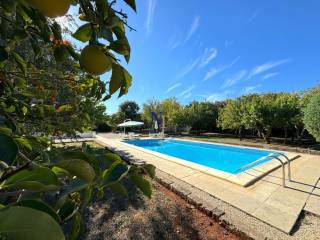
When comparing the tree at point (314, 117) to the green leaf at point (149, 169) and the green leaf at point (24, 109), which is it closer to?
the green leaf at point (149, 169)

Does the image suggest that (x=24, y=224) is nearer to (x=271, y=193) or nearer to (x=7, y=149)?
(x=7, y=149)

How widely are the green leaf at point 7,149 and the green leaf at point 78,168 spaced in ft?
0.51

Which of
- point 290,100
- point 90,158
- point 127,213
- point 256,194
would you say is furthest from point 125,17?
point 290,100

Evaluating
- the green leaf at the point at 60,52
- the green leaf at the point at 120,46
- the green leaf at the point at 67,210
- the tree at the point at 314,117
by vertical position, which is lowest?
the green leaf at the point at 67,210

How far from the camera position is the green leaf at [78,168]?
450 millimetres

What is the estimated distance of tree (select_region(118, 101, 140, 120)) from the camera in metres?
49.0

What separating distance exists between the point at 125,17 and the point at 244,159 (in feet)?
42.7

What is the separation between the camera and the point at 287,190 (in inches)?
220

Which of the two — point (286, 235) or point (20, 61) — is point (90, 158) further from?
point (286, 235)

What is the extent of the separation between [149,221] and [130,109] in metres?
47.2

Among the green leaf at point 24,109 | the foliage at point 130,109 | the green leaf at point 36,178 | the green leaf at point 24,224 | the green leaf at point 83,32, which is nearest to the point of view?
the green leaf at point 24,224

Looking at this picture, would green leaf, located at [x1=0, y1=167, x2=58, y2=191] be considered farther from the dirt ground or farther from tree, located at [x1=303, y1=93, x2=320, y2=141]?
tree, located at [x1=303, y1=93, x2=320, y2=141]

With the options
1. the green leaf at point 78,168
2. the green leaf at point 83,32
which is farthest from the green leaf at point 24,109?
the green leaf at point 78,168

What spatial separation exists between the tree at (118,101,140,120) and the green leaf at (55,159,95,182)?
4798 centimetres
